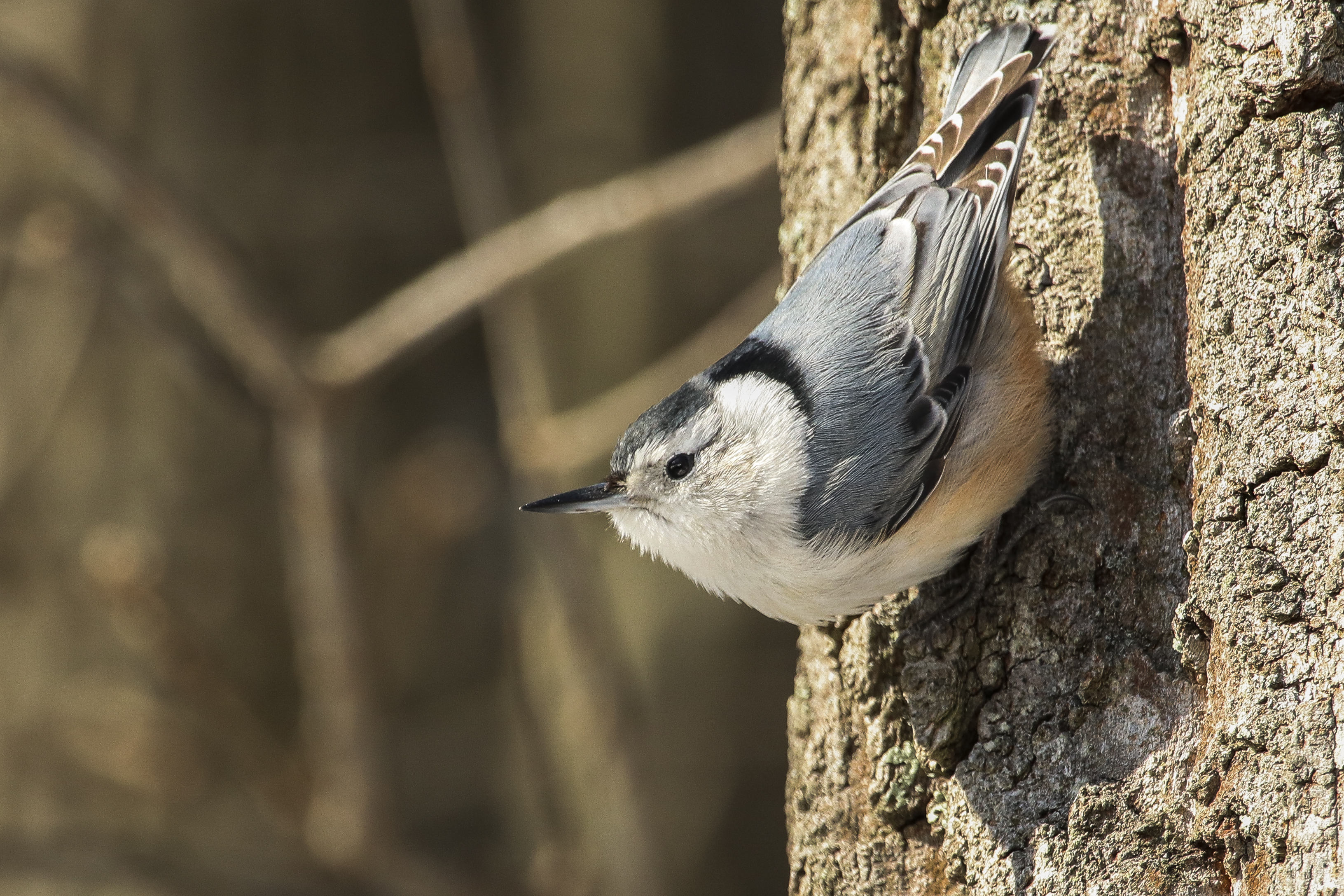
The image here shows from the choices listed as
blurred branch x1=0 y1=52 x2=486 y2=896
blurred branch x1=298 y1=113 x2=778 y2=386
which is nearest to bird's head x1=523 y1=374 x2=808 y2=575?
blurred branch x1=298 y1=113 x2=778 y2=386

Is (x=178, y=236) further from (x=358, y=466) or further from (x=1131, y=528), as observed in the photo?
(x=1131, y=528)

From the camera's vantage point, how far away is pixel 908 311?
1.73 meters

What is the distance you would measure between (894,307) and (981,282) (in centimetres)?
13

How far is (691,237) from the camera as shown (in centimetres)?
365

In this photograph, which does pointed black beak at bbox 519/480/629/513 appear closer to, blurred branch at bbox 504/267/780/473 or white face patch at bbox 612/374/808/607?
white face patch at bbox 612/374/808/607

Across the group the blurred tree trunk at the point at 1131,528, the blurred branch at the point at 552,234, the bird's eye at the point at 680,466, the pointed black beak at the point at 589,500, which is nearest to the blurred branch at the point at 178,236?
the blurred branch at the point at 552,234

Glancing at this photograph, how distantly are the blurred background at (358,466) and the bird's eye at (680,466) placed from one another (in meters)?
0.78

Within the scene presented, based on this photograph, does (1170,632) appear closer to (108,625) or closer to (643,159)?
(643,159)

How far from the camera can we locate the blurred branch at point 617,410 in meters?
2.68

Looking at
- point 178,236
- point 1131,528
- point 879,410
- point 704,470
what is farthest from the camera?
point 178,236

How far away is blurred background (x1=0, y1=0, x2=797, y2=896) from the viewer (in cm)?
265

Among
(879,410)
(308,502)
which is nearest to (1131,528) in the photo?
(879,410)

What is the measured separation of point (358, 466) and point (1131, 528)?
2348mm

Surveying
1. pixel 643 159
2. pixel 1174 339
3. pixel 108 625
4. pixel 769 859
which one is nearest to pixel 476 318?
pixel 643 159
